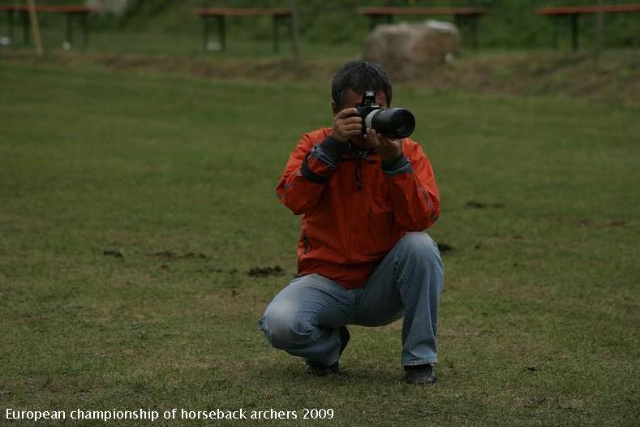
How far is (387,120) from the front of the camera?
4758 millimetres

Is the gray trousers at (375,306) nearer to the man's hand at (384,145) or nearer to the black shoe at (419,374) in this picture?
the black shoe at (419,374)

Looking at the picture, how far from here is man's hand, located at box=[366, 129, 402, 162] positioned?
4879 millimetres

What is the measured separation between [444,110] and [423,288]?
1348cm

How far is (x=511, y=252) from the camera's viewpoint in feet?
29.5

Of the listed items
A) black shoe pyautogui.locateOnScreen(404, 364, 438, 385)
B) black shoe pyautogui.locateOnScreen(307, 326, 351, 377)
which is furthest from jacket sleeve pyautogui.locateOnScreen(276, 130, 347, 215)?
black shoe pyautogui.locateOnScreen(404, 364, 438, 385)

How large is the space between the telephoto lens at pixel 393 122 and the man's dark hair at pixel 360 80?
24 cm

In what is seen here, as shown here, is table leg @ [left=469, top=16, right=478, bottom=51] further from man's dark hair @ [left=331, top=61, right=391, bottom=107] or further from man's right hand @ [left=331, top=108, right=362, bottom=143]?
man's right hand @ [left=331, top=108, right=362, bottom=143]

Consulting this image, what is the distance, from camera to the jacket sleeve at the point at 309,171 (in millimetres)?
5051

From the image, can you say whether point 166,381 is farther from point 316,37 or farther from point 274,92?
point 316,37

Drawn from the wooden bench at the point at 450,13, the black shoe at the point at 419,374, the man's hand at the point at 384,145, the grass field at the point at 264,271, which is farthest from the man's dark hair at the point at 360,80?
the wooden bench at the point at 450,13

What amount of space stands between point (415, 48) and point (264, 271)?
45.3ft

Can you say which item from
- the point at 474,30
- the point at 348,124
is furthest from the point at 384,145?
the point at 474,30

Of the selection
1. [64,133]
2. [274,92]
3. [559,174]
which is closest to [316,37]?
[274,92]

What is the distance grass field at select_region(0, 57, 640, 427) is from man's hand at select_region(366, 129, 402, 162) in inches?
37.2
